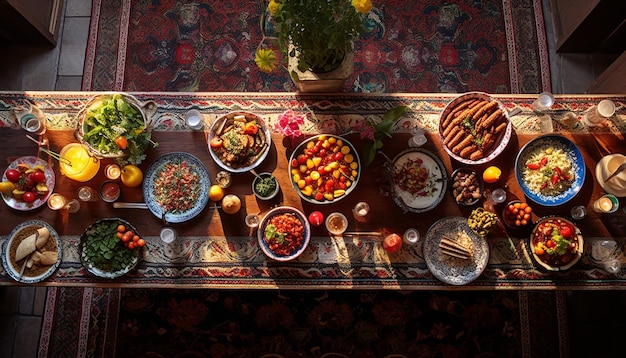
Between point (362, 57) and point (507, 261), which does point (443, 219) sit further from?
point (362, 57)

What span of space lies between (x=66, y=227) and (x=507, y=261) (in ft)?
8.07

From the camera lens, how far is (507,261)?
256 cm

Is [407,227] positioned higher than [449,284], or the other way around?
[407,227]

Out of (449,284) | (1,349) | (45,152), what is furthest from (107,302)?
(449,284)

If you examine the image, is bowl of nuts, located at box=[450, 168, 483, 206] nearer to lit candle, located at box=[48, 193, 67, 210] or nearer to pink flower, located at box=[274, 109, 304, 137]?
pink flower, located at box=[274, 109, 304, 137]

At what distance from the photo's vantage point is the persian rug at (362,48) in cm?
382

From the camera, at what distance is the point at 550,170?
2.58 meters

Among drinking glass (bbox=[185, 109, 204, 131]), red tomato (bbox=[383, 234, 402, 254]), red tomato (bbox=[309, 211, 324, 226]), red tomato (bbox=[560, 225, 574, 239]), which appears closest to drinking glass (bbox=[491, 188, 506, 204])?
red tomato (bbox=[560, 225, 574, 239])

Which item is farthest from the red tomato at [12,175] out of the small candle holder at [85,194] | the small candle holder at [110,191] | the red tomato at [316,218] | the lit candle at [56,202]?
the red tomato at [316,218]

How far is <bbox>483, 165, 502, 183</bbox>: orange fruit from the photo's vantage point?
2543 millimetres

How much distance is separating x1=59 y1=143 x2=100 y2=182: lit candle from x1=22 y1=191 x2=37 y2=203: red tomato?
201 millimetres

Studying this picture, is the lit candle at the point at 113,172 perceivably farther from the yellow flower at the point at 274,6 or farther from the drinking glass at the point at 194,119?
the yellow flower at the point at 274,6

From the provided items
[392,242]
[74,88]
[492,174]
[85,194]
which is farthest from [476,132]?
[74,88]

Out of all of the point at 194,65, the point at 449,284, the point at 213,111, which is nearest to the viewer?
the point at 449,284
